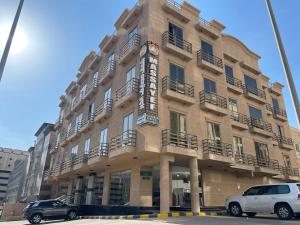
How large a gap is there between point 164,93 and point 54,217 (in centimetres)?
1253

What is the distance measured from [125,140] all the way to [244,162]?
40.2ft

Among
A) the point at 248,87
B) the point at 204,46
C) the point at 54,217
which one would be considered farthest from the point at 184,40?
the point at 54,217

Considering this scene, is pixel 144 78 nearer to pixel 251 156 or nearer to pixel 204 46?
pixel 204 46

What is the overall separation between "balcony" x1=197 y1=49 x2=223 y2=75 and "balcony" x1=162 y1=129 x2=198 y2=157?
23.1 ft

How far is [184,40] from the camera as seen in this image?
21.9 meters

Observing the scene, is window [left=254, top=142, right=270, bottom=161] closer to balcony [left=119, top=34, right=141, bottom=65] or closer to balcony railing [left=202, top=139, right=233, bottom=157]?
balcony railing [left=202, top=139, right=233, bottom=157]

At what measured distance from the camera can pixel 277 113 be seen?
3384 cm

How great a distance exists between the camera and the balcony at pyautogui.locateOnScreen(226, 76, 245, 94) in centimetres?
2630

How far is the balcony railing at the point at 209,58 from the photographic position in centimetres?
2274

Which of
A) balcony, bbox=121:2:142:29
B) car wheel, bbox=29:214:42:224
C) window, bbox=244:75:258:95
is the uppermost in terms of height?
balcony, bbox=121:2:142:29

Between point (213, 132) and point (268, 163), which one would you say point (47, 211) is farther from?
point (268, 163)

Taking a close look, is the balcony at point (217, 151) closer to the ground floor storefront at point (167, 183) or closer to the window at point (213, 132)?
the window at point (213, 132)

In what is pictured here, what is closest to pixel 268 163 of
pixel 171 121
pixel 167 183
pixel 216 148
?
pixel 216 148

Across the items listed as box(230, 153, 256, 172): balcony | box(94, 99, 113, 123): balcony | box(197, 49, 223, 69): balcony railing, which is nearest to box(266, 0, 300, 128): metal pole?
box(197, 49, 223, 69): balcony railing
